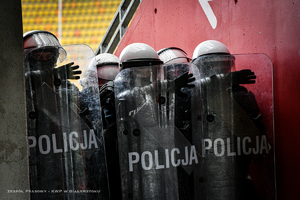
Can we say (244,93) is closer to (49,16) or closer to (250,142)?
(250,142)

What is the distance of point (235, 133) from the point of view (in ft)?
6.42

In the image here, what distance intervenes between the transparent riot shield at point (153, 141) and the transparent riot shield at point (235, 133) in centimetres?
11

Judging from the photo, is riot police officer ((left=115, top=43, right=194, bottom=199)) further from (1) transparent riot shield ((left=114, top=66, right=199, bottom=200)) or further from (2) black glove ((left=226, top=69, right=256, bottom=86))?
(2) black glove ((left=226, top=69, right=256, bottom=86))

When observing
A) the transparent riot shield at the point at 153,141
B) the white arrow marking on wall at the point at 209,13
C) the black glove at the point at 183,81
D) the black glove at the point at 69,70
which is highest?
the white arrow marking on wall at the point at 209,13

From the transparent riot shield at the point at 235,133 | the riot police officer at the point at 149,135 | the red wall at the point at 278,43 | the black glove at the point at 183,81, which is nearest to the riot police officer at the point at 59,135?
the riot police officer at the point at 149,135

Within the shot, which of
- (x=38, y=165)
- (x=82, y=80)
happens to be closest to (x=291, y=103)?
(x=82, y=80)

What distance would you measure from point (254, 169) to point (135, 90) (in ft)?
2.74

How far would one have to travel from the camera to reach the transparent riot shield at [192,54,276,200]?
193 cm

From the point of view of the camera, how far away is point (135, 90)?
191cm

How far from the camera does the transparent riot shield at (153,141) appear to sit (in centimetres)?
188

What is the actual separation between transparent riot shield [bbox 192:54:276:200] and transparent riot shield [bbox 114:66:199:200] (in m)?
0.11

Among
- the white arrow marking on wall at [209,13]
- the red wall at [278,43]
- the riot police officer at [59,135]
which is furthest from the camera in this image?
the white arrow marking on wall at [209,13]

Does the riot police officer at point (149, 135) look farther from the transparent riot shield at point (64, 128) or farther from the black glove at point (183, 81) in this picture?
the transparent riot shield at point (64, 128)

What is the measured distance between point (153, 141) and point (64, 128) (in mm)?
495
